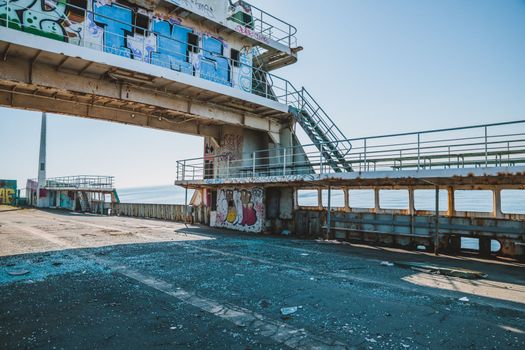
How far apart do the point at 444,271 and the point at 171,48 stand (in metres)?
14.4

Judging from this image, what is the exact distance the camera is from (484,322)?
5109 mm

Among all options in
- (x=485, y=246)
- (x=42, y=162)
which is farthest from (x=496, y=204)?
(x=42, y=162)

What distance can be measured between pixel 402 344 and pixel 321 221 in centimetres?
1217

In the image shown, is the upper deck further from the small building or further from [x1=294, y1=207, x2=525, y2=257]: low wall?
the small building

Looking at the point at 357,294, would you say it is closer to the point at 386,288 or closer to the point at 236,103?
the point at 386,288

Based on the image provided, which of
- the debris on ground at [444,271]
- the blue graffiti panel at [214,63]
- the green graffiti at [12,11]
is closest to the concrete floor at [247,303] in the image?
the debris on ground at [444,271]

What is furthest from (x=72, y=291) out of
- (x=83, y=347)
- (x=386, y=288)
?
(x=386, y=288)

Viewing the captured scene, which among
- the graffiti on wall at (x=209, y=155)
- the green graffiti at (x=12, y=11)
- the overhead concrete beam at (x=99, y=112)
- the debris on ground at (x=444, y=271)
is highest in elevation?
the green graffiti at (x=12, y=11)

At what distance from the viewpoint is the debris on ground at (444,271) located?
8305 mm

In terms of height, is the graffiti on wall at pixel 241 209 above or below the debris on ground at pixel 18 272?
above

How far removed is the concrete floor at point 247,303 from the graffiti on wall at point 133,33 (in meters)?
8.29

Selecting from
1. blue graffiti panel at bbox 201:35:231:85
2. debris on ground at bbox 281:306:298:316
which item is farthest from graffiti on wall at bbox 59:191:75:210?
debris on ground at bbox 281:306:298:316

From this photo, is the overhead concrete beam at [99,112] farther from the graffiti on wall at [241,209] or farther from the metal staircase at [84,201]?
the metal staircase at [84,201]

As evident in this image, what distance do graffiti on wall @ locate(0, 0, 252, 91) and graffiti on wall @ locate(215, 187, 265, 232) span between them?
6007mm
